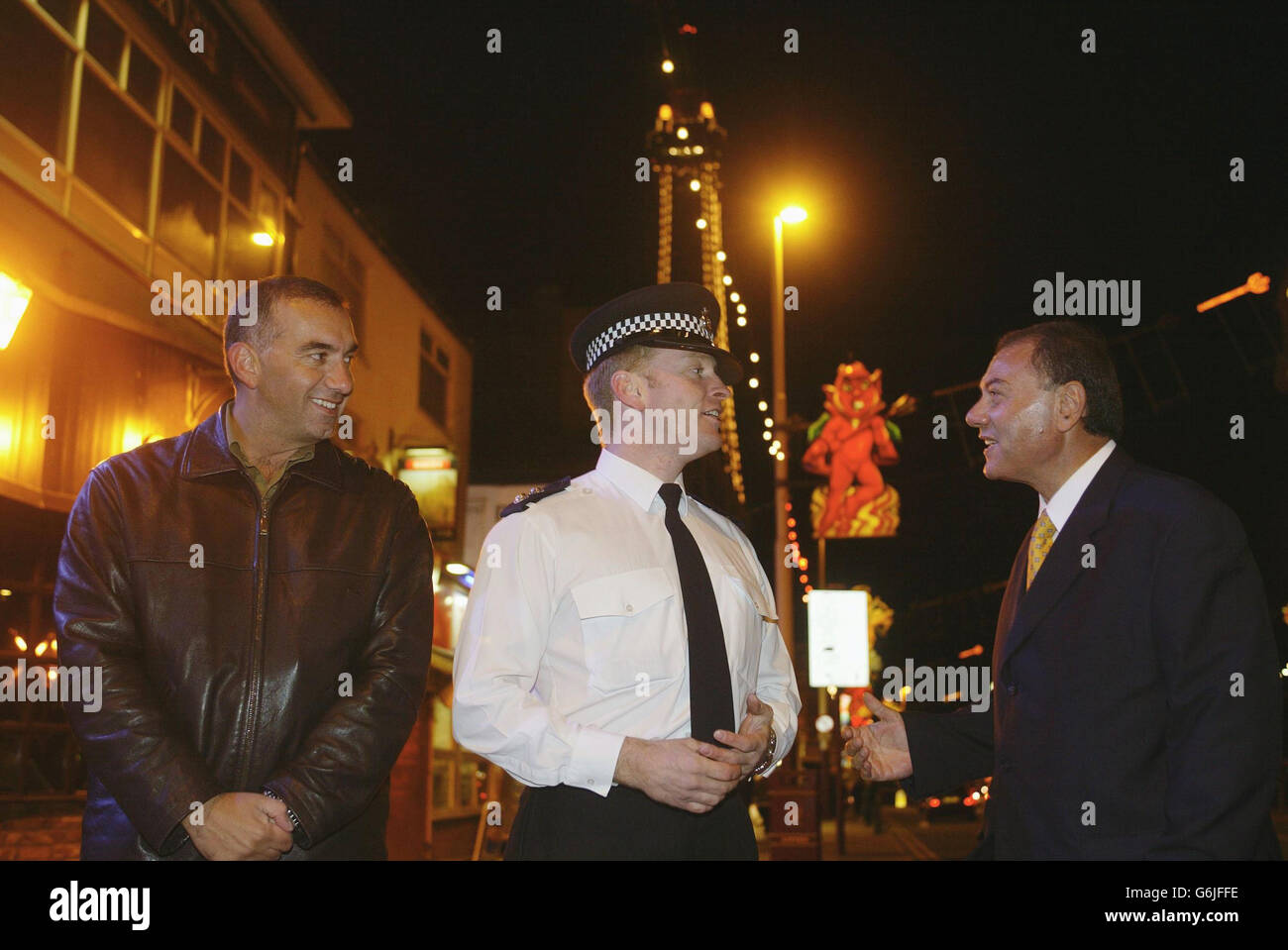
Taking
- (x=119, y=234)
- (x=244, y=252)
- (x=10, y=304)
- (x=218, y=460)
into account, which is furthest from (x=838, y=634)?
(x=218, y=460)

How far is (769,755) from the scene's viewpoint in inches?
128

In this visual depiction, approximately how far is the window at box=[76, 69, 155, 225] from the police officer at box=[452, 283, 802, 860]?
728cm

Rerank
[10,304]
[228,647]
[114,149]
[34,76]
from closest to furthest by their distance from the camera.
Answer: [228,647]
[10,304]
[34,76]
[114,149]

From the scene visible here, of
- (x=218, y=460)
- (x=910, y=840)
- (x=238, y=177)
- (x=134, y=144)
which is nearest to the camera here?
(x=218, y=460)

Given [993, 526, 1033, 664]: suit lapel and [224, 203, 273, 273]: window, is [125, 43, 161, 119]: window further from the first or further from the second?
[993, 526, 1033, 664]: suit lapel

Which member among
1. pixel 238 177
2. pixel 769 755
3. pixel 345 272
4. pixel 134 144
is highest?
pixel 238 177

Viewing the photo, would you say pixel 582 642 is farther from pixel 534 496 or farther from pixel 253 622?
pixel 253 622

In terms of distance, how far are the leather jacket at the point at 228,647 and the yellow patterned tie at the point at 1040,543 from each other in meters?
2.03

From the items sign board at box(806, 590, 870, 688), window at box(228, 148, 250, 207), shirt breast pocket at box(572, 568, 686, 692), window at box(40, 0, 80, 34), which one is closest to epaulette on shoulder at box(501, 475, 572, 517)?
shirt breast pocket at box(572, 568, 686, 692)

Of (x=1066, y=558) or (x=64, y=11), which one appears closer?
(x=1066, y=558)

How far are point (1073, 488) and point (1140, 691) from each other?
805 millimetres

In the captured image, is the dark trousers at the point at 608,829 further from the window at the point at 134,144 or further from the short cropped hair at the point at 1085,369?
the window at the point at 134,144

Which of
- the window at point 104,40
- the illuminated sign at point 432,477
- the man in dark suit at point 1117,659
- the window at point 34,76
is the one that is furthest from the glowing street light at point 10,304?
the illuminated sign at point 432,477

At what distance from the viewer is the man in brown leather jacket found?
2984 millimetres
